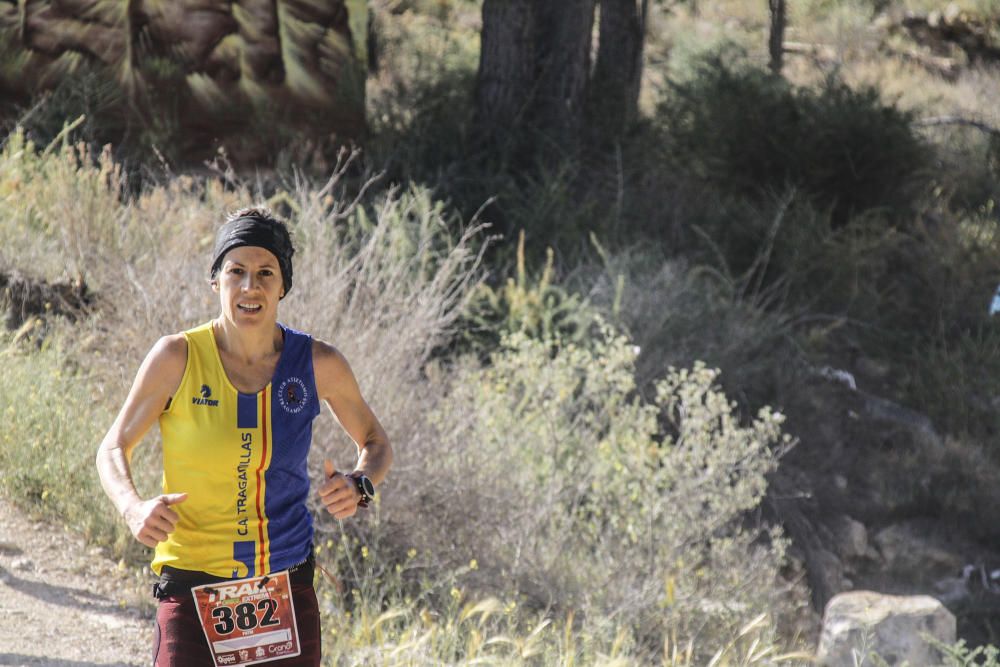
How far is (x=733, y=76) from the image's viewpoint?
Result: 1316 cm

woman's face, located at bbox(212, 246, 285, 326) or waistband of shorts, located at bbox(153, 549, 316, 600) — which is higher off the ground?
woman's face, located at bbox(212, 246, 285, 326)

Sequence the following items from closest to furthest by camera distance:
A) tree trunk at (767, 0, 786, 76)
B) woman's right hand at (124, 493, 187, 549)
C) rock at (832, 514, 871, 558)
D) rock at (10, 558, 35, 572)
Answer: woman's right hand at (124, 493, 187, 549) < rock at (10, 558, 35, 572) < rock at (832, 514, 871, 558) < tree trunk at (767, 0, 786, 76)

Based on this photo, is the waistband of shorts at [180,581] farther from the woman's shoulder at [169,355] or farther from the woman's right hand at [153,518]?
the woman's shoulder at [169,355]

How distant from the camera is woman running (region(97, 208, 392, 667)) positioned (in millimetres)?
3023

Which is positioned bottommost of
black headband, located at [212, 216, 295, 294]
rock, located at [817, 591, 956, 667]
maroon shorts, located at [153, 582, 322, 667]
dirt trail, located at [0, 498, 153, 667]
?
rock, located at [817, 591, 956, 667]

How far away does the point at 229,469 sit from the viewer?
9.91 feet

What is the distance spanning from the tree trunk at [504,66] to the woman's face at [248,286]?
853 cm

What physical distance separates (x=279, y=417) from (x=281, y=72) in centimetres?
899

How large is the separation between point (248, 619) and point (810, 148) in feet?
33.3

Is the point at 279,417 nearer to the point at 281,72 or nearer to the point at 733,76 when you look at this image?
the point at 281,72

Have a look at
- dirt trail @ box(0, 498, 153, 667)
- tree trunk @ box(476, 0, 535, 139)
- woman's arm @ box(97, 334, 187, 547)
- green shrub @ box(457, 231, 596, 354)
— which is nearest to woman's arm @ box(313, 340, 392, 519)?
woman's arm @ box(97, 334, 187, 547)

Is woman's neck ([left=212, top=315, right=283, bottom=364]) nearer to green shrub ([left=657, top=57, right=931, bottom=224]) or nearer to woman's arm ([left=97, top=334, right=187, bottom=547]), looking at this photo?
woman's arm ([left=97, top=334, right=187, bottom=547])

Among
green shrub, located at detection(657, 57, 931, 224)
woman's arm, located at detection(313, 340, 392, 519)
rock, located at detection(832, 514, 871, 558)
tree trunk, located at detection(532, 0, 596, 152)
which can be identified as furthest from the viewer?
green shrub, located at detection(657, 57, 931, 224)

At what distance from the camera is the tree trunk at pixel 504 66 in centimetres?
1138
